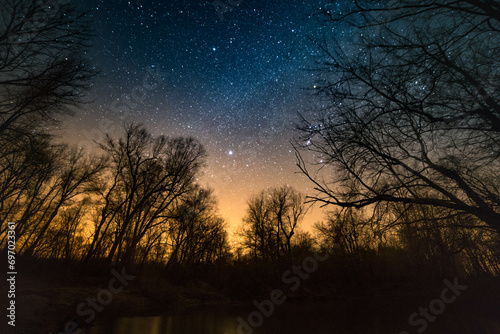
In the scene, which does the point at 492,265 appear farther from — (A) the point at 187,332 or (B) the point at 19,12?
(B) the point at 19,12

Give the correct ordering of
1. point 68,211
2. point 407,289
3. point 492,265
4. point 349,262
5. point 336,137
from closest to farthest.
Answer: point 336,137
point 492,265
point 407,289
point 349,262
point 68,211

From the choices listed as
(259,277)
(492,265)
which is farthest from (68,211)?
(492,265)

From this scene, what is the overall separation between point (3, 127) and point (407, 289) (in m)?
30.0

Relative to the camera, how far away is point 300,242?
36969 mm

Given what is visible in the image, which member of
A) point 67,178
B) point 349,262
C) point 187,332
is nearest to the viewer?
point 187,332

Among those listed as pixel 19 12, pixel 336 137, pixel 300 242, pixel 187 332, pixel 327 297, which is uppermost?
pixel 300 242

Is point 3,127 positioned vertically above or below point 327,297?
above
